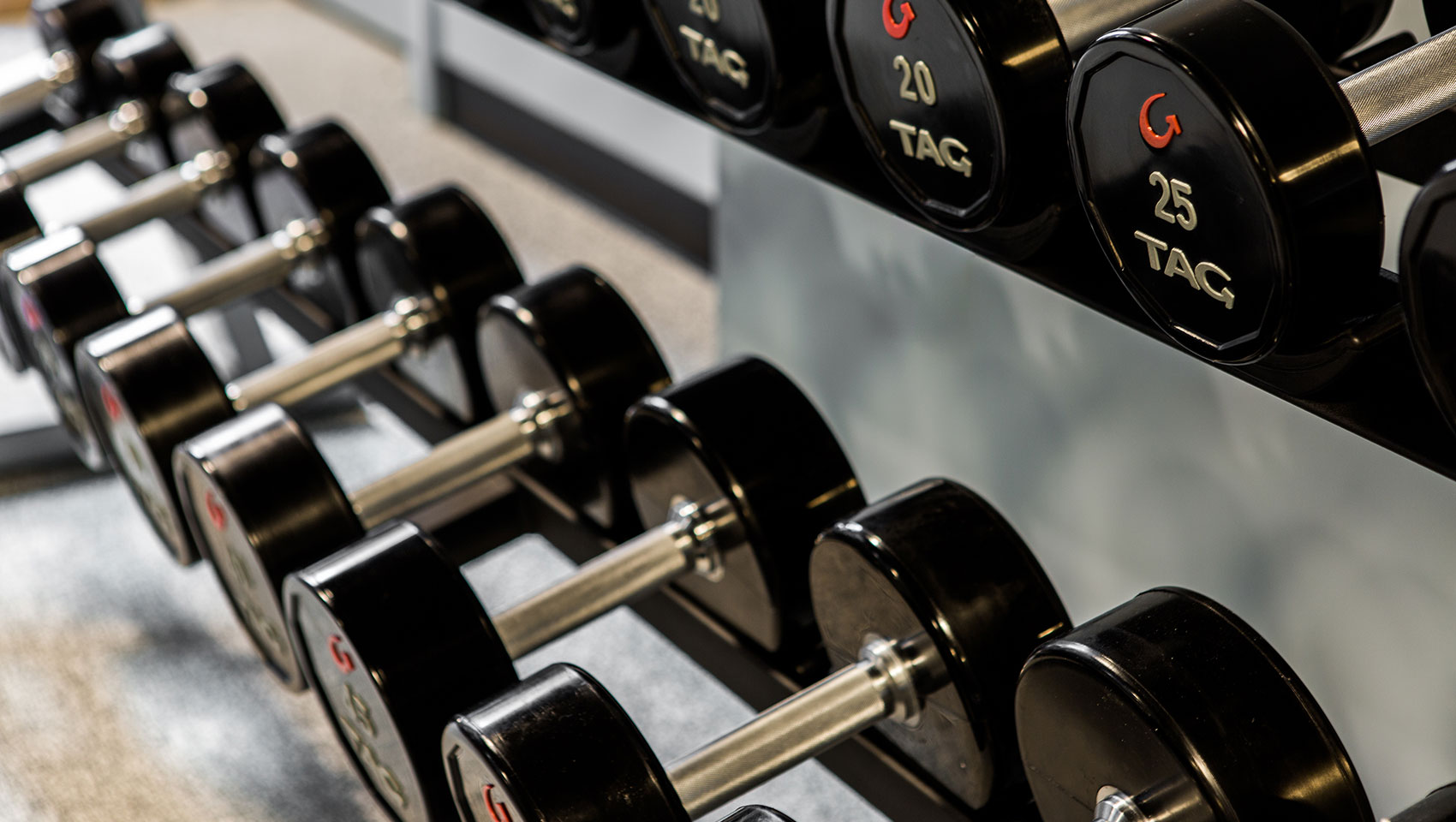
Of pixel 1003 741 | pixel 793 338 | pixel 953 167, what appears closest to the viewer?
pixel 953 167

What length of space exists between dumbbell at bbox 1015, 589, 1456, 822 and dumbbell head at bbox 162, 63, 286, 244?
3.29ft

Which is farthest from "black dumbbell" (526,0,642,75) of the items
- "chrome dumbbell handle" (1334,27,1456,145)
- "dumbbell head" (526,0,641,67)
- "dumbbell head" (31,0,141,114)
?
"dumbbell head" (31,0,141,114)

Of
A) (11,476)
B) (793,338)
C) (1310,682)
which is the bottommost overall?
(11,476)

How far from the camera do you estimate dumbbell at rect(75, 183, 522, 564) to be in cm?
112

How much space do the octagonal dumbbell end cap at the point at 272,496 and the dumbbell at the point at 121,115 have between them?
1.77 feet

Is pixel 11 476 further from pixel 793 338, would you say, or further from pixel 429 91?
pixel 429 91

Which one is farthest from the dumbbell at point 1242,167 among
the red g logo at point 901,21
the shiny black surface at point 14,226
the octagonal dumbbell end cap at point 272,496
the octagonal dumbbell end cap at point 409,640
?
the shiny black surface at point 14,226

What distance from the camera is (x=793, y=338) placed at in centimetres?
146

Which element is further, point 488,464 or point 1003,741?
point 488,464

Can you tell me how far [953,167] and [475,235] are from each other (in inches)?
23.4

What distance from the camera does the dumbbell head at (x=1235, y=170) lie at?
537mm

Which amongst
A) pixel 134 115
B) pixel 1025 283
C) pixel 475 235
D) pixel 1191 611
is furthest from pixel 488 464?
pixel 134 115

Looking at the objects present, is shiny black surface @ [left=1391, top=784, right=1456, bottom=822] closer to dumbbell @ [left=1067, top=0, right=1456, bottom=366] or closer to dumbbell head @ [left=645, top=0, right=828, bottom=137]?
dumbbell @ [left=1067, top=0, right=1456, bottom=366]

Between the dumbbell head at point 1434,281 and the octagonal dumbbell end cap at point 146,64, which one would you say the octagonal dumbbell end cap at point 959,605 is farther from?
the octagonal dumbbell end cap at point 146,64
